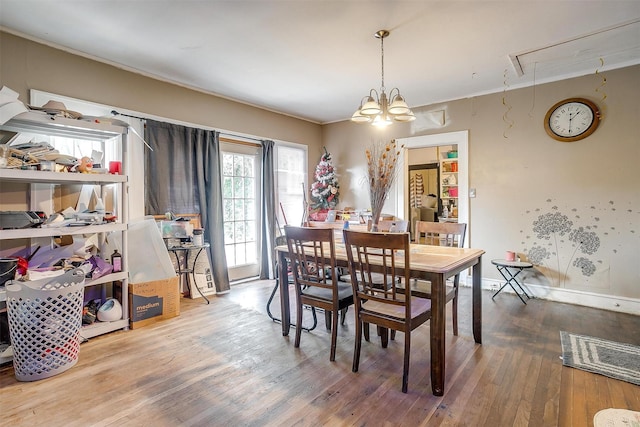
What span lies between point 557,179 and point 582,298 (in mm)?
1365

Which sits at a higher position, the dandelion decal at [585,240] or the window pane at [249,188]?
the window pane at [249,188]

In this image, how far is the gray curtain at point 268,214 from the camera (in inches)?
189

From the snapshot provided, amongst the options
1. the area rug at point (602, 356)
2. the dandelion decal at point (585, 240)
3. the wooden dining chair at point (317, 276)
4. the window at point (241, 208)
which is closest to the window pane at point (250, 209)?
the window at point (241, 208)

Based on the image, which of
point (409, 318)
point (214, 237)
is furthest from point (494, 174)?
point (214, 237)

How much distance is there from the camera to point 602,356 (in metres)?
2.43

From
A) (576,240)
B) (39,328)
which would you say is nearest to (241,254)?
(39,328)

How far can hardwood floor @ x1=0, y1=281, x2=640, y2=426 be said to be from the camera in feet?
5.86

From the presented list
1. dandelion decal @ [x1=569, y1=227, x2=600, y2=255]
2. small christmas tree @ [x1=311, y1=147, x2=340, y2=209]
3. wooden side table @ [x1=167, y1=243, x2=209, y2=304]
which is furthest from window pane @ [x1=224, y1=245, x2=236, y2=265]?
dandelion decal @ [x1=569, y1=227, x2=600, y2=255]

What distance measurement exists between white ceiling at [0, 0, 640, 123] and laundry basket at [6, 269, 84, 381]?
2007 mm

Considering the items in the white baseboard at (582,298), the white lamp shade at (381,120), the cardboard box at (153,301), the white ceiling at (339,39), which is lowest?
the white baseboard at (582,298)

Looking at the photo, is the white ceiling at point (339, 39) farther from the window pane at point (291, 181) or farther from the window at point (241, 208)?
the window pane at point (291, 181)

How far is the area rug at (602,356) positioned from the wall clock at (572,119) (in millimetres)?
2210

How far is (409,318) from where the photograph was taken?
2016 mm

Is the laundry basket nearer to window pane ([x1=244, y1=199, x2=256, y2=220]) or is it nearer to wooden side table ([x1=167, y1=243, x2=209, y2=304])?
wooden side table ([x1=167, y1=243, x2=209, y2=304])
